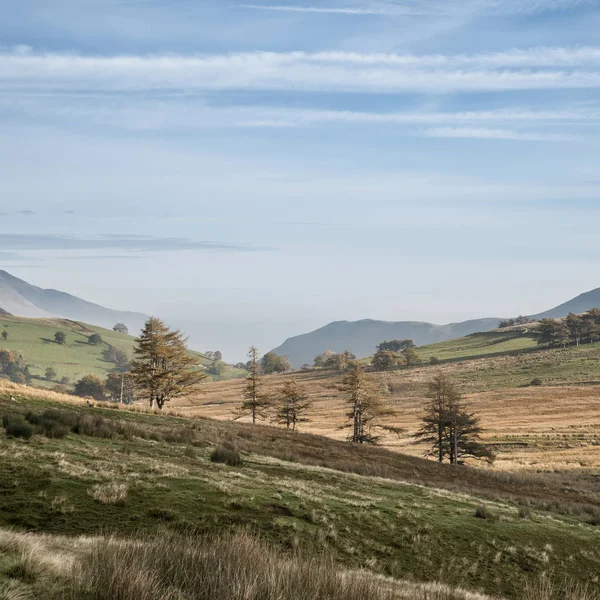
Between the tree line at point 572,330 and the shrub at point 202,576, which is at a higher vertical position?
the tree line at point 572,330

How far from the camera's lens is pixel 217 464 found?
877 inches

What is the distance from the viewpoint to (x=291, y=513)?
15.3 meters

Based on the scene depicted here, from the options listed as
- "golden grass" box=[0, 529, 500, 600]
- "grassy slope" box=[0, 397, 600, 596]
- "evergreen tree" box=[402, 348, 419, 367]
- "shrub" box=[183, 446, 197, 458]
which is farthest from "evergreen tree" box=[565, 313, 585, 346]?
"golden grass" box=[0, 529, 500, 600]

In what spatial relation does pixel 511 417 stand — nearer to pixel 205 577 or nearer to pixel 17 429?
pixel 17 429

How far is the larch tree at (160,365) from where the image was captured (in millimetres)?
62781

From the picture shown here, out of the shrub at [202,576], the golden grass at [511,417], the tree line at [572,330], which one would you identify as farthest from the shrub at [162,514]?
the tree line at [572,330]

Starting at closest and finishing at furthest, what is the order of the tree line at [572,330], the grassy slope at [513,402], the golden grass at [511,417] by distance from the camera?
the golden grass at [511,417] < the grassy slope at [513,402] < the tree line at [572,330]

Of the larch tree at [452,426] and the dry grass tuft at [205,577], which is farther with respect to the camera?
the larch tree at [452,426]

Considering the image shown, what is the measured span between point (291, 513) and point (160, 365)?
52340 mm

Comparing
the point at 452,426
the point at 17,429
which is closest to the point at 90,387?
the point at 452,426

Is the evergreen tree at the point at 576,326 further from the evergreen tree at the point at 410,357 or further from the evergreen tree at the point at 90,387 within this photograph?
the evergreen tree at the point at 90,387

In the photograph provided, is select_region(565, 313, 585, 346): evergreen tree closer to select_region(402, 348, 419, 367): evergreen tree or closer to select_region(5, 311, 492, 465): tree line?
select_region(402, 348, 419, 367): evergreen tree

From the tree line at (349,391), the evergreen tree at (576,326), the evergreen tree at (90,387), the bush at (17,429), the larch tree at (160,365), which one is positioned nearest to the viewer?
the bush at (17,429)

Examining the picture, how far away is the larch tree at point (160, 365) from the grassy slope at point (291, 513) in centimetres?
3907
